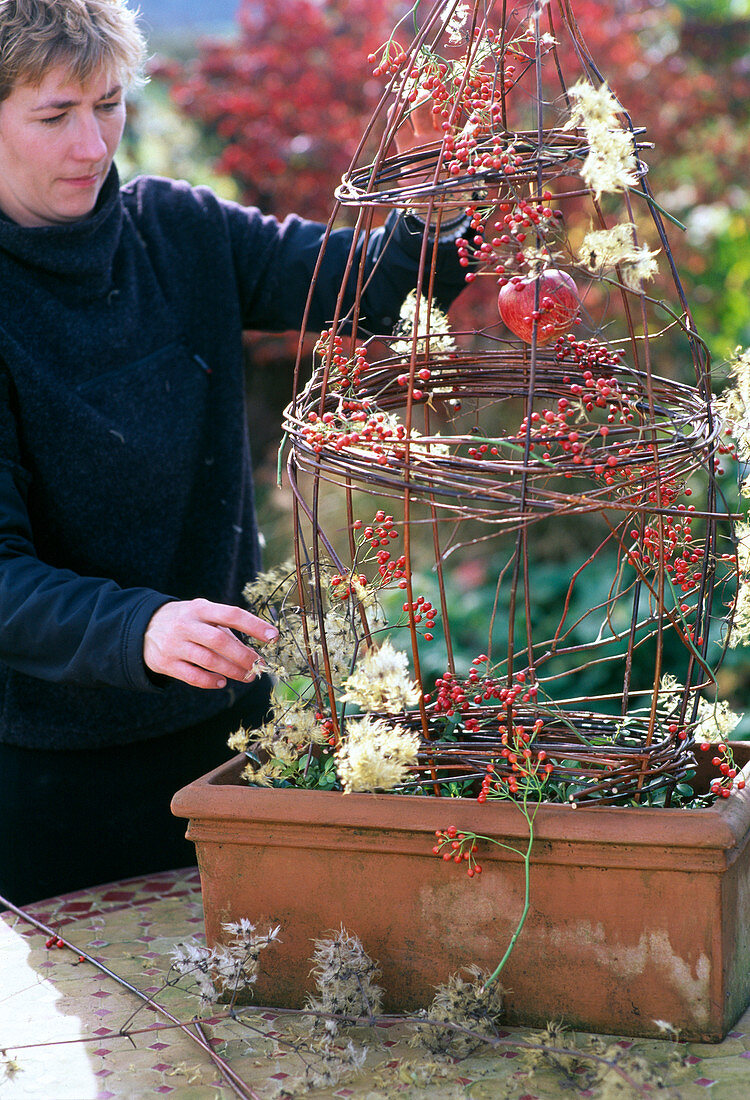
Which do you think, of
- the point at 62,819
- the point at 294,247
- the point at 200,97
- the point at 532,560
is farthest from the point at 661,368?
the point at 62,819

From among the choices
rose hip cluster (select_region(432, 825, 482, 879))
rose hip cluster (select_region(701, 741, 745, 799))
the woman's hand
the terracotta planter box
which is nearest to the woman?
the woman's hand

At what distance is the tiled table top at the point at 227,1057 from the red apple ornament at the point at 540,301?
0.61m

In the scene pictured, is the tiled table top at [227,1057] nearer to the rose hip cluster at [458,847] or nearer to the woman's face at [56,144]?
the rose hip cluster at [458,847]

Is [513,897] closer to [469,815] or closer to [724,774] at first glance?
[469,815]

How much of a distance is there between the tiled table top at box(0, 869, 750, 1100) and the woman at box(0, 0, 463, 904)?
32 centimetres

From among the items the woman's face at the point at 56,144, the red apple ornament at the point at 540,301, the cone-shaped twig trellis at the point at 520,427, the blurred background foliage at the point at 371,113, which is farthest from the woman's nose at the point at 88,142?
the blurred background foliage at the point at 371,113

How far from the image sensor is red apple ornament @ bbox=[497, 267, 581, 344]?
0.94m

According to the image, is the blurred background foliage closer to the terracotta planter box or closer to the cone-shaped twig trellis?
the cone-shaped twig trellis

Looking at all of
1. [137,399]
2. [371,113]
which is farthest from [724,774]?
[371,113]

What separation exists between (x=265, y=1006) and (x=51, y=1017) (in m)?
0.20

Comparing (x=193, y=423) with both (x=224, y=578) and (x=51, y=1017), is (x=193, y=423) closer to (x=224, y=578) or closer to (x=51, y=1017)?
(x=224, y=578)

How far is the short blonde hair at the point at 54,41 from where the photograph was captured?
4.12ft

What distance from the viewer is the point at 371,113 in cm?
341

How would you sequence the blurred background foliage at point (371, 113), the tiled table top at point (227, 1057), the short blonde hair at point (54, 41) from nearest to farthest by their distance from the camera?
the tiled table top at point (227, 1057)
the short blonde hair at point (54, 41)
the blurred background foliage at point (371, 113)
